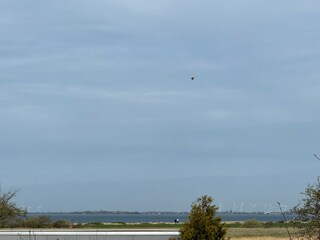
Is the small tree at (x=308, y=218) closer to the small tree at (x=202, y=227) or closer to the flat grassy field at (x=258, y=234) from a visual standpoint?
the small tree at (x=202, y=227)

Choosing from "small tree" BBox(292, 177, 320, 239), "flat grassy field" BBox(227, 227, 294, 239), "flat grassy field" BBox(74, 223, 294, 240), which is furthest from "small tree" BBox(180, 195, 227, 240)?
"flat grassy field" BBox(227, 227, 294, 239)

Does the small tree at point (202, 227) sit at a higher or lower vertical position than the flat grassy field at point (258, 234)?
lower

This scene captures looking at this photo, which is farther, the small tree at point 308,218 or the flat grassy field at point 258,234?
the flat grassy field at point 258,234

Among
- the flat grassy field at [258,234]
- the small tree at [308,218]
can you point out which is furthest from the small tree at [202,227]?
the flat grassy field at [258,234]

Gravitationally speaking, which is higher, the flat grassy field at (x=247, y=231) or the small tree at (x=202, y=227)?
the flat grassy field at (x=247, y=231)

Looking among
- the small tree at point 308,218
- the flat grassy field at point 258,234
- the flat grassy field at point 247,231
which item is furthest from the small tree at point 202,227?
the flat grassy field at point 258,234

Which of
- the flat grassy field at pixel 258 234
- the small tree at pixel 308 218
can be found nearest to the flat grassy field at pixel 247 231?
the flat grassy field at pixel 258 234

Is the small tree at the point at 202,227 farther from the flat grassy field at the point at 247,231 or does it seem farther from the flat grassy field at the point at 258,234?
the flat grassy field at the point at 258,234

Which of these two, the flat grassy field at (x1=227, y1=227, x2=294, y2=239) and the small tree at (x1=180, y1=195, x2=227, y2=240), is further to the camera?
the flat grassy field at (x1=227, y1=227, x2=294, y2=239)

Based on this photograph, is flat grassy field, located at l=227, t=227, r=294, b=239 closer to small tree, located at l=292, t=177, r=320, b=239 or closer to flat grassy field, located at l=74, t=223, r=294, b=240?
flat grassy field, located at l=74, t=223, r=294, b=240

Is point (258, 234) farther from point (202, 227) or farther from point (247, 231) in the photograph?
point (202, 227)

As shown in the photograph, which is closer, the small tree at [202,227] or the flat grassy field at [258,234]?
the small tree at [202,227]

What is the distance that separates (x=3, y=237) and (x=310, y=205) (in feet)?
66.7

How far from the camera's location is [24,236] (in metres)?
35.2
